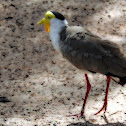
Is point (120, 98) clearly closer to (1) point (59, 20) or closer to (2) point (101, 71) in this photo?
(2) point (101, 71)

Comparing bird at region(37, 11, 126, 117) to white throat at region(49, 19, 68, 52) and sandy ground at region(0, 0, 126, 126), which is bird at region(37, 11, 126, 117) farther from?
sandy ground at region(0, 0, 126, 126)

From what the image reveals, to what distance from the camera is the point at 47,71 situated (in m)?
5.94

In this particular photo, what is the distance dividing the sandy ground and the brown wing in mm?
747

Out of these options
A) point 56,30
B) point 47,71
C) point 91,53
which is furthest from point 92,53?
point 47,71

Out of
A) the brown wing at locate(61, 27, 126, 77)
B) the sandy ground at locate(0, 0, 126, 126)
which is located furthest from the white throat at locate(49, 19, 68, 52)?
the sandy ground at locate(0, 0, 126, 126)

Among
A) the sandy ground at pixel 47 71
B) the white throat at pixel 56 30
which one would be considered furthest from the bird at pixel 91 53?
the sandy ground at pixel 47 71

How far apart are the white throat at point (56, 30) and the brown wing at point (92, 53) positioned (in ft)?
0.45

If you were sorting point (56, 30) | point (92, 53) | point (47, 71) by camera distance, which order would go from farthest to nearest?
point (47, 71) < point (56, 30) < point (92, 53)

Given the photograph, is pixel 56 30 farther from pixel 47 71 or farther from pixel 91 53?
pixel 47 71

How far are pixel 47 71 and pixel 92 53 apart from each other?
1.49 meters

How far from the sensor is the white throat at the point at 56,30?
502 centimetres

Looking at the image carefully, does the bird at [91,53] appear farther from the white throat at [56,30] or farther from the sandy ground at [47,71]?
the sandy ground at [47,71]

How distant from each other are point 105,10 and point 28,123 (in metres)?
3.60

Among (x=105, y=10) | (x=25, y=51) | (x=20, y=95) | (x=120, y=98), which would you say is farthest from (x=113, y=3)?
(x=20, y=95)
